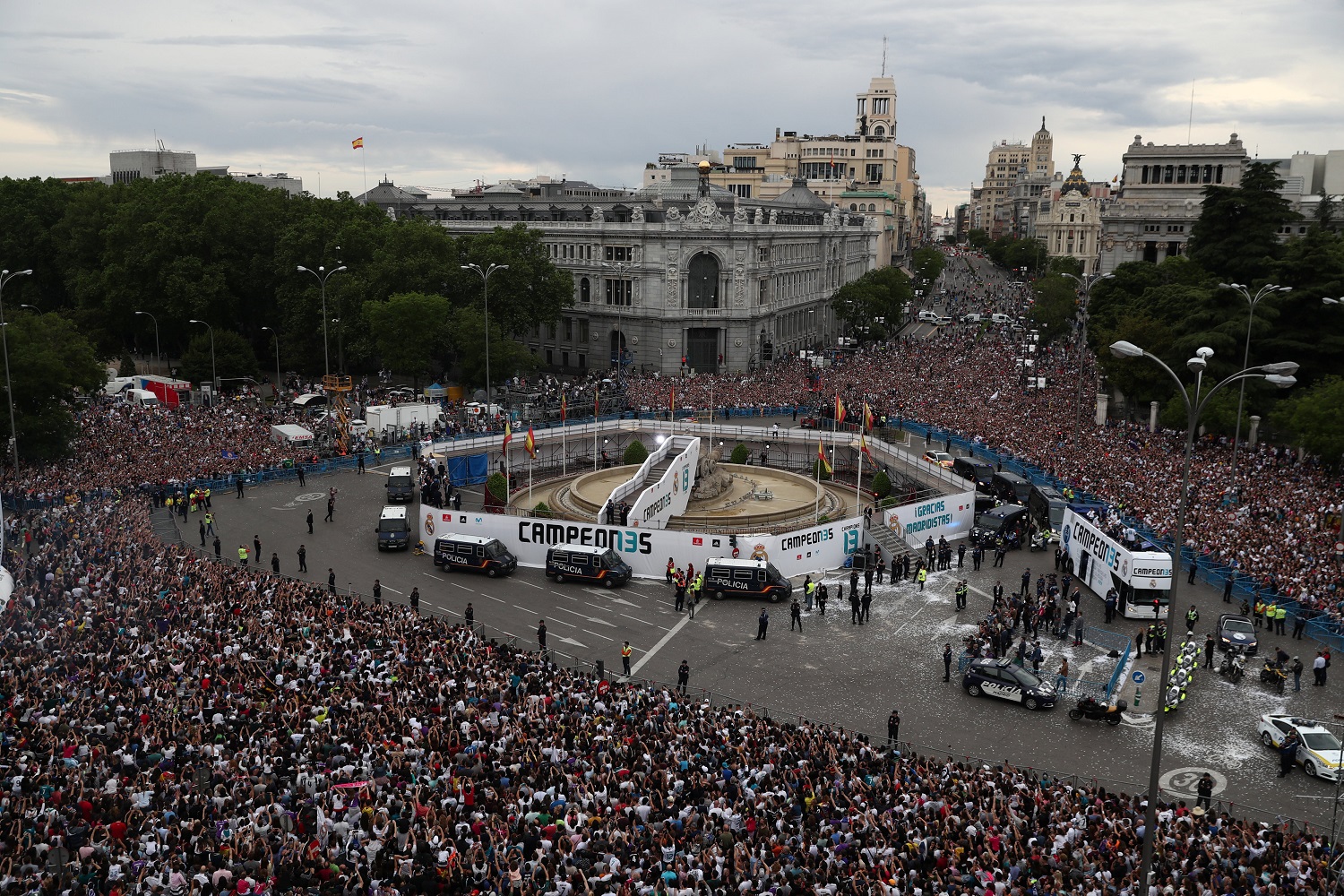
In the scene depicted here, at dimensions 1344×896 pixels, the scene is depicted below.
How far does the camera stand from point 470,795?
18844 millimetres

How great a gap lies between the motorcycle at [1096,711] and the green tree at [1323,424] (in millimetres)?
22312

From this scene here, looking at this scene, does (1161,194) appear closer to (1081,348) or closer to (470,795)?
(1081,348)

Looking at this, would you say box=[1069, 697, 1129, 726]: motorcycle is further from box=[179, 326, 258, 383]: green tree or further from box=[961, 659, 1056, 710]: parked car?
box=[179, 326, 258, 383]: green tree

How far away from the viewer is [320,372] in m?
76.9

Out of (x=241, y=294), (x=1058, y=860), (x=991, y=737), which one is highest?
(x=241, y=294)

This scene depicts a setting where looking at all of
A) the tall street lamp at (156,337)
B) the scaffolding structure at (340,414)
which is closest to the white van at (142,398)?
the tall street lamp at (156,337)

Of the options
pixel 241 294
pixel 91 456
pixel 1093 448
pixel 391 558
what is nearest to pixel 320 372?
pixel 241 294

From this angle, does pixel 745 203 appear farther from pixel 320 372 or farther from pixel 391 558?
pixel 391 558

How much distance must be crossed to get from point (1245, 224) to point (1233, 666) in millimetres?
53074

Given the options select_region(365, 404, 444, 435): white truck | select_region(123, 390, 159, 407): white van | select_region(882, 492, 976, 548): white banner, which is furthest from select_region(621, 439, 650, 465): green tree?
select_region(123, 390, 159, 407): white van

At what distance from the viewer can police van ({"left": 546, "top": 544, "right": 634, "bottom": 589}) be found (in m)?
36.7

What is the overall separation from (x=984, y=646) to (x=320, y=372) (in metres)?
58.6

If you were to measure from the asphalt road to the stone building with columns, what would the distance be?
4583 cm

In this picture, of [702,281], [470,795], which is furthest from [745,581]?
[702,281]
